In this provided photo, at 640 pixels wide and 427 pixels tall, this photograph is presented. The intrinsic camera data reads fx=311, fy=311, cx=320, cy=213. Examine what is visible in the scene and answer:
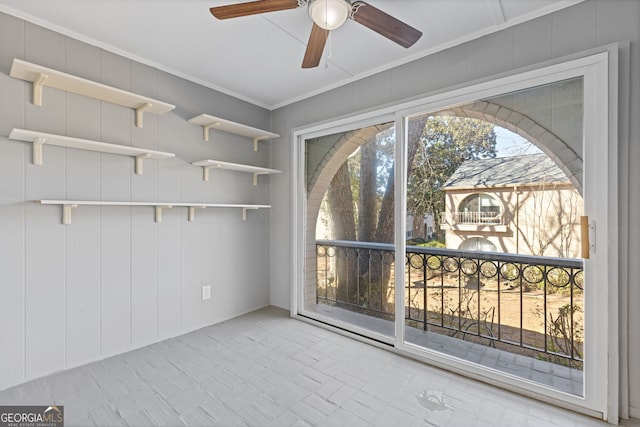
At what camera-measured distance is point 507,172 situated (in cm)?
208

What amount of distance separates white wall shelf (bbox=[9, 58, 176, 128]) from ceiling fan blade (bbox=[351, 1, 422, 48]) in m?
1.65

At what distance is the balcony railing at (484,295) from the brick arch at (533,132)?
21.9 inches

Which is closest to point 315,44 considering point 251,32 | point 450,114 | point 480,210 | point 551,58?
point 251,32

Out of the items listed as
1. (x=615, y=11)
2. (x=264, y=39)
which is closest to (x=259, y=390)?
(x=264, y=39)

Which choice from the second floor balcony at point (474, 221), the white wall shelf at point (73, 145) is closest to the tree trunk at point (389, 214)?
the second floor balcony at point (474, 221)

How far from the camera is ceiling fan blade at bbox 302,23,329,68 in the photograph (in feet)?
5.52

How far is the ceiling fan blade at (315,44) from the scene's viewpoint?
5.52ft

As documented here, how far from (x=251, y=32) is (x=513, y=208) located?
2133mm

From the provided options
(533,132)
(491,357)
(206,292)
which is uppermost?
(533,132)

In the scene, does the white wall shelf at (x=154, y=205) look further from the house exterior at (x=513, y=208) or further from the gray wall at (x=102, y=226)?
the house exterior at (x=513, y=208)

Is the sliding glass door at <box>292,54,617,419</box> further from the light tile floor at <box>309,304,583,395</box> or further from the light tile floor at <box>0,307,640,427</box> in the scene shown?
the light tile floor at <box>0,307,640,427</box>

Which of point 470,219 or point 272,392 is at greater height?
point 470,219

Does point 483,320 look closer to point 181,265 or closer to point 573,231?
point 573,231

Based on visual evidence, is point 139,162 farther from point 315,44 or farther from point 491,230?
point 491,230
